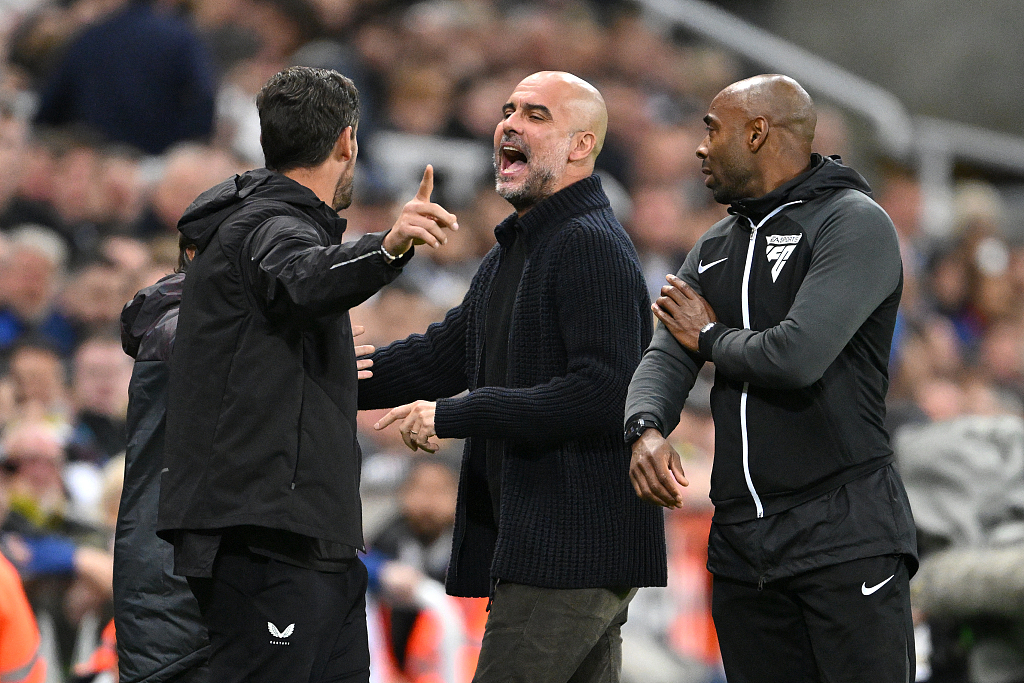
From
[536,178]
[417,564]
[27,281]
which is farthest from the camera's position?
[27,281]

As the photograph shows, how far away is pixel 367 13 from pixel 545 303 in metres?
6.84

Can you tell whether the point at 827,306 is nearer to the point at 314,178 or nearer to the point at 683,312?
the point at 683,312

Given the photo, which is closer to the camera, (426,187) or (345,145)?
(426,187)

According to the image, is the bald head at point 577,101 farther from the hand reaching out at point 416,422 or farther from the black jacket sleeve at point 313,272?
the black jacket sleeve at point 313,272

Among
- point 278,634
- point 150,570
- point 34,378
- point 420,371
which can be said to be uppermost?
point 34,378

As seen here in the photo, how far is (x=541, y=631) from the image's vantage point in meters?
3.18

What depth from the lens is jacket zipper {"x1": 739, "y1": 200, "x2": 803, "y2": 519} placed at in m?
2.99

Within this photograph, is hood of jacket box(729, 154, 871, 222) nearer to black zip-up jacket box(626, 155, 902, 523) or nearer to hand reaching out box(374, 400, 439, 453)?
black zip-up jacket box(626, 155, 902, 523)

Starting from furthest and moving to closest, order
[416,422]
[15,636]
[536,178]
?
[15,636] < [536,178] < [416,422]

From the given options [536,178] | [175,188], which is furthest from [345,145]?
[175,188]

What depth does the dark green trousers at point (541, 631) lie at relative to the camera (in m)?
3.17

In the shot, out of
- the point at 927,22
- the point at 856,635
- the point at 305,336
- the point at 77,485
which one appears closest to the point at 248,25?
the point at 77,485

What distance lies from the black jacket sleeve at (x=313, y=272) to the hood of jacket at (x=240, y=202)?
6.5 inches

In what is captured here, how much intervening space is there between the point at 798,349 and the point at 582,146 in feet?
3.34
